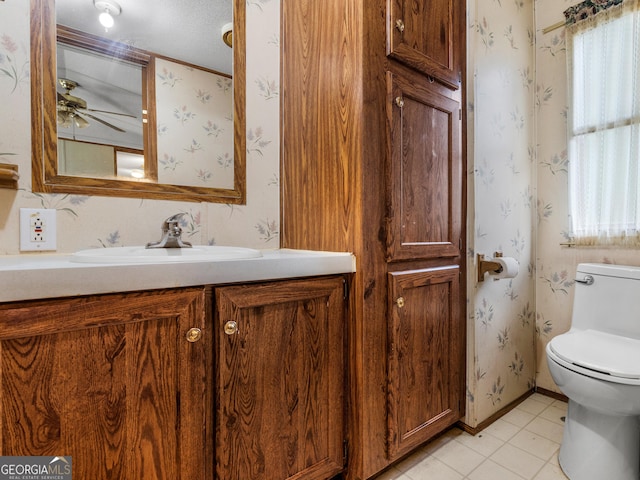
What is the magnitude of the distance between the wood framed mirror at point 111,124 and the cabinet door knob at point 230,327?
0.58 metres

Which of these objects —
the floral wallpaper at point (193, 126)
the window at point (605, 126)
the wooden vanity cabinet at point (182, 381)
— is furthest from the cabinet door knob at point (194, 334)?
the window at point (605, 126)

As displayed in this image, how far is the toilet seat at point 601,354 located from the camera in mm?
1071

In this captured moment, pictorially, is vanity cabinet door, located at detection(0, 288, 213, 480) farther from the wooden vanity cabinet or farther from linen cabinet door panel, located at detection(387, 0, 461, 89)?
linen cabinet door panel, located at detection(387, 0, 461, 89)

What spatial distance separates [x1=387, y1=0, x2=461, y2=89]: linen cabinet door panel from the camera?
3.74ft

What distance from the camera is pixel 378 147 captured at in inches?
44.0

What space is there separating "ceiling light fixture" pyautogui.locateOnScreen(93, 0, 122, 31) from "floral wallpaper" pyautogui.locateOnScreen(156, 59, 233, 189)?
169 millimetres

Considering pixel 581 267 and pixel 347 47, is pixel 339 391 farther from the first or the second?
pixel 581 267

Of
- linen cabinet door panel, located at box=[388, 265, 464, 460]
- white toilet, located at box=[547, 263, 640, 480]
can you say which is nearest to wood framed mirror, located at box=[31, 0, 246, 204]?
linen cabinet door panel, located at box=[388, 265, 464, 460]

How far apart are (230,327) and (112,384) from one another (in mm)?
274

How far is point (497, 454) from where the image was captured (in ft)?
4.47

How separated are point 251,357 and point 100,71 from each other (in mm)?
1058

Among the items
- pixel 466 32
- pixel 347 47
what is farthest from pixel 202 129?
pixel 466 32

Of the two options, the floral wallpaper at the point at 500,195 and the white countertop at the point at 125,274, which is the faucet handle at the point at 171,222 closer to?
the white countertop at the point at 125,274

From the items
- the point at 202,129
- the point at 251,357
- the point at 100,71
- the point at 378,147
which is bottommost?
the point at 251,357
